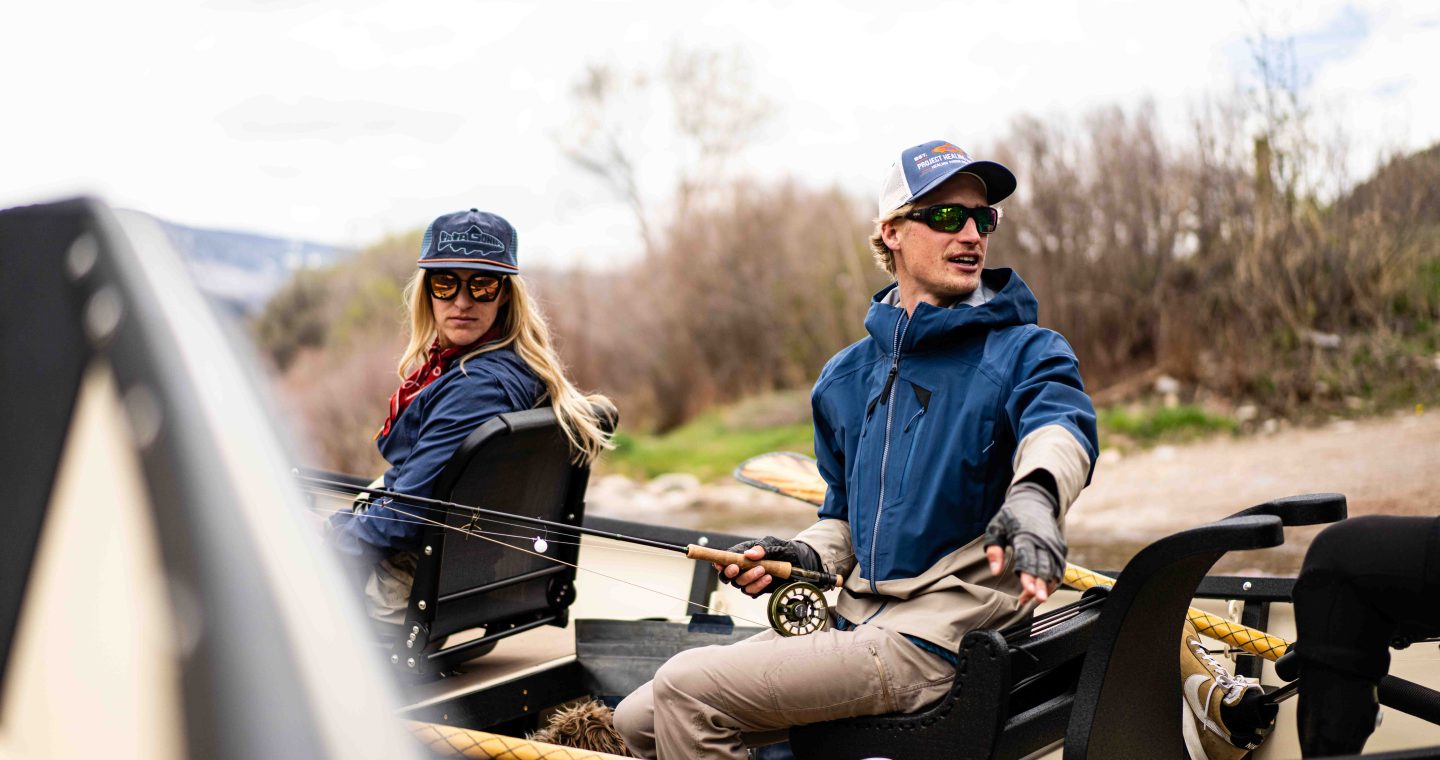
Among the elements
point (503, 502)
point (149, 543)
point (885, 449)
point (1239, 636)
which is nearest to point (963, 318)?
point (885, 449)

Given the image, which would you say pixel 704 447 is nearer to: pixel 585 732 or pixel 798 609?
pixel 585 732

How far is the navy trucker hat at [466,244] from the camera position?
3.34m

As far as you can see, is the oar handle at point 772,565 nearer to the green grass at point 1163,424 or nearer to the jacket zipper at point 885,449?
the jacket zipper at point 885,449

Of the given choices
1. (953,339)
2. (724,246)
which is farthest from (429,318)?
(724,246)

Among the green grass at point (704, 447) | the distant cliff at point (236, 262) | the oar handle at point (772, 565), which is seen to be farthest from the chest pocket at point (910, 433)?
the green grass at point (704, 447)

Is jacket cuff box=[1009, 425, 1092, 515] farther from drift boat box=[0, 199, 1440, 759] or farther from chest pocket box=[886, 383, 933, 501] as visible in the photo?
drift boat box=[0, 199, 1440, 759]

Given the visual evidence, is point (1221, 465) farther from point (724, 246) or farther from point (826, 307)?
point (724, 246)

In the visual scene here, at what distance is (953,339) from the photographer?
257 cm

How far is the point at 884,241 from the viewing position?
2.82 m

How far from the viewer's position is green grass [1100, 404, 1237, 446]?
11016mm

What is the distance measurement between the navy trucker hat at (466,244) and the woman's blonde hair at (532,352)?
0.11 meters

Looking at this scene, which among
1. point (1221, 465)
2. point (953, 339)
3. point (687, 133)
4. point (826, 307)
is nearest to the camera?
point (953, 339)

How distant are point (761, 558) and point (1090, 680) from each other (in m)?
0.69

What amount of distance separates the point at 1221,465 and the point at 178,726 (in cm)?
1048
